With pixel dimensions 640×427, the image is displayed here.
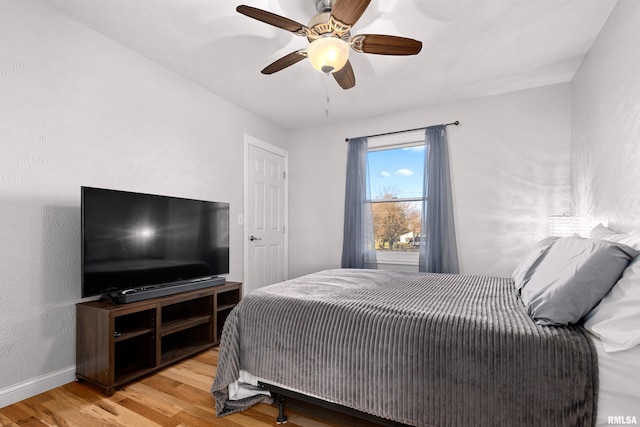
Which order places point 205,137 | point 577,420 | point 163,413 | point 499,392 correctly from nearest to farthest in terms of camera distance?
point 577,420
point 499,392
point 163,413
point 205,137

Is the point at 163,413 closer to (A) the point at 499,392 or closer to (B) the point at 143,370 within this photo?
(B) the point at 143,370

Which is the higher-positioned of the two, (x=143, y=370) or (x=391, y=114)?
(x=391, y=114)

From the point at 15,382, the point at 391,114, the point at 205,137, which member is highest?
the point at 391,114

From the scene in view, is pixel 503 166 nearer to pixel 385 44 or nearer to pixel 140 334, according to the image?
pixel 385 44

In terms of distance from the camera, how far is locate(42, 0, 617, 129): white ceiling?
210cm

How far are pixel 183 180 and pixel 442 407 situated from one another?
2.78 m

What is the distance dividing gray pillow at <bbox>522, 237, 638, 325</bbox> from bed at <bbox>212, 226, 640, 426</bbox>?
0.04ft

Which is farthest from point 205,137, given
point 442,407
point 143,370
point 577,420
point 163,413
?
point 577,420

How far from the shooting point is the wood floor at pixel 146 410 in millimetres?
1695

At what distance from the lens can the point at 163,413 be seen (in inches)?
70.1

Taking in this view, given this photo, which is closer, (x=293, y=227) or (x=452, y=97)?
(x=452, y=97)

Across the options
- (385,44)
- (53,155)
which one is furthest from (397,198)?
(53,155)

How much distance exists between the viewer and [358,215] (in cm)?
404

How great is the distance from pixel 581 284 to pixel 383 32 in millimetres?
2047
